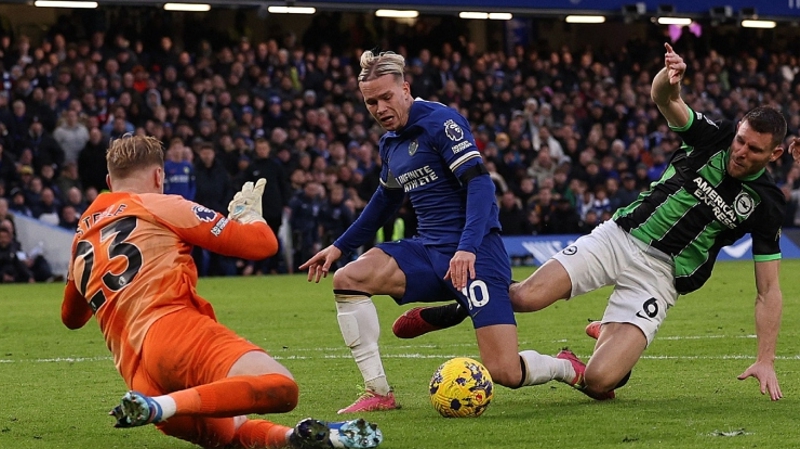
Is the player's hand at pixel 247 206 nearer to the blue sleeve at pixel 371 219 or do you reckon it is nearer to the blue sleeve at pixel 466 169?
the blue sleeve at pixel 466 169

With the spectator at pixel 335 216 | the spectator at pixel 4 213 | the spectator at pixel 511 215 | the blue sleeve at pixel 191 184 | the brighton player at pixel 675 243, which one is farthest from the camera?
the spectator at pixel 511 215

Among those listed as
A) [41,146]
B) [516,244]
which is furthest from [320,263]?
[516,244]

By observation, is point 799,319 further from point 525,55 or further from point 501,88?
point 525,55

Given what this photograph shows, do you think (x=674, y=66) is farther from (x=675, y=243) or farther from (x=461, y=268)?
(x=461, y=268)

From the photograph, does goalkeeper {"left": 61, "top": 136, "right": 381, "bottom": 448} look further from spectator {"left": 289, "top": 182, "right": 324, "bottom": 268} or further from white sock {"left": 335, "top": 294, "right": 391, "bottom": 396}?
spectator {"left": 289, "top": 182, "right": 324, "bottom": 268}

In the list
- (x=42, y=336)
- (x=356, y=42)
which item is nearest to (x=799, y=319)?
(x=42, y=336)

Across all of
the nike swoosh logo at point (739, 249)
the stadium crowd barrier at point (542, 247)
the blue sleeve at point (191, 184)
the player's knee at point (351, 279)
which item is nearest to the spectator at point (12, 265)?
the blue sleeve at point (191, 184)

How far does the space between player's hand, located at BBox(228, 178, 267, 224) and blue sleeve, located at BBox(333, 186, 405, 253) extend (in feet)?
6.83

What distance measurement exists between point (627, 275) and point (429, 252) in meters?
1.25

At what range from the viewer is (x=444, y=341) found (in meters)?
11.0

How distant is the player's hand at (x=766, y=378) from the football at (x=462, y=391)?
1342 millimetres

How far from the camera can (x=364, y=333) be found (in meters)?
7.16

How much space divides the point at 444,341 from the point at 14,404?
4297 mm

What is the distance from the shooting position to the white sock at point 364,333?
7156 millimetres
